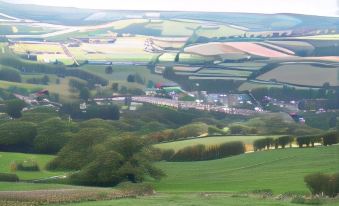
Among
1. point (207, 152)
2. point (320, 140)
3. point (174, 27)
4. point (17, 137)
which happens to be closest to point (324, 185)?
point (320, 140)

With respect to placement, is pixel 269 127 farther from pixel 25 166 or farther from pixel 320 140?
pixel 25 166

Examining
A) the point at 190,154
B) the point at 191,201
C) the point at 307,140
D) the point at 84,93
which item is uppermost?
the point at 191,201

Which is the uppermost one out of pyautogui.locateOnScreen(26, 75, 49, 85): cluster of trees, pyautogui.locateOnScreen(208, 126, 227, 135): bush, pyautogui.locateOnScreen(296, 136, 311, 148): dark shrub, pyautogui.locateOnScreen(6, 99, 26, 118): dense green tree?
pyautogui.locateOnScreen(296, 136, 311, 148): dark shrub

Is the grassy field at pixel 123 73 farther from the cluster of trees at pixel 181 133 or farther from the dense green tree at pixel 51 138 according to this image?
the dense green tree at pixel 51 138

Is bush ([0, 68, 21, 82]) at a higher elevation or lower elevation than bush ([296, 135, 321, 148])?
lower

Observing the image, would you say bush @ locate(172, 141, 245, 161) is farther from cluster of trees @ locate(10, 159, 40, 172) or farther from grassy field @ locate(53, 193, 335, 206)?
grassy field @ locate(53, 193, 335, 206)

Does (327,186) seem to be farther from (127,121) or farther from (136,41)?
(136,41)

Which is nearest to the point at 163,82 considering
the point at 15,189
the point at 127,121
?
the point at 127,121

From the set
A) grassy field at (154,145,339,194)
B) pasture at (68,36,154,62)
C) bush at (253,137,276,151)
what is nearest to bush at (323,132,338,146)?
grassy field at (154,145,339,194)
